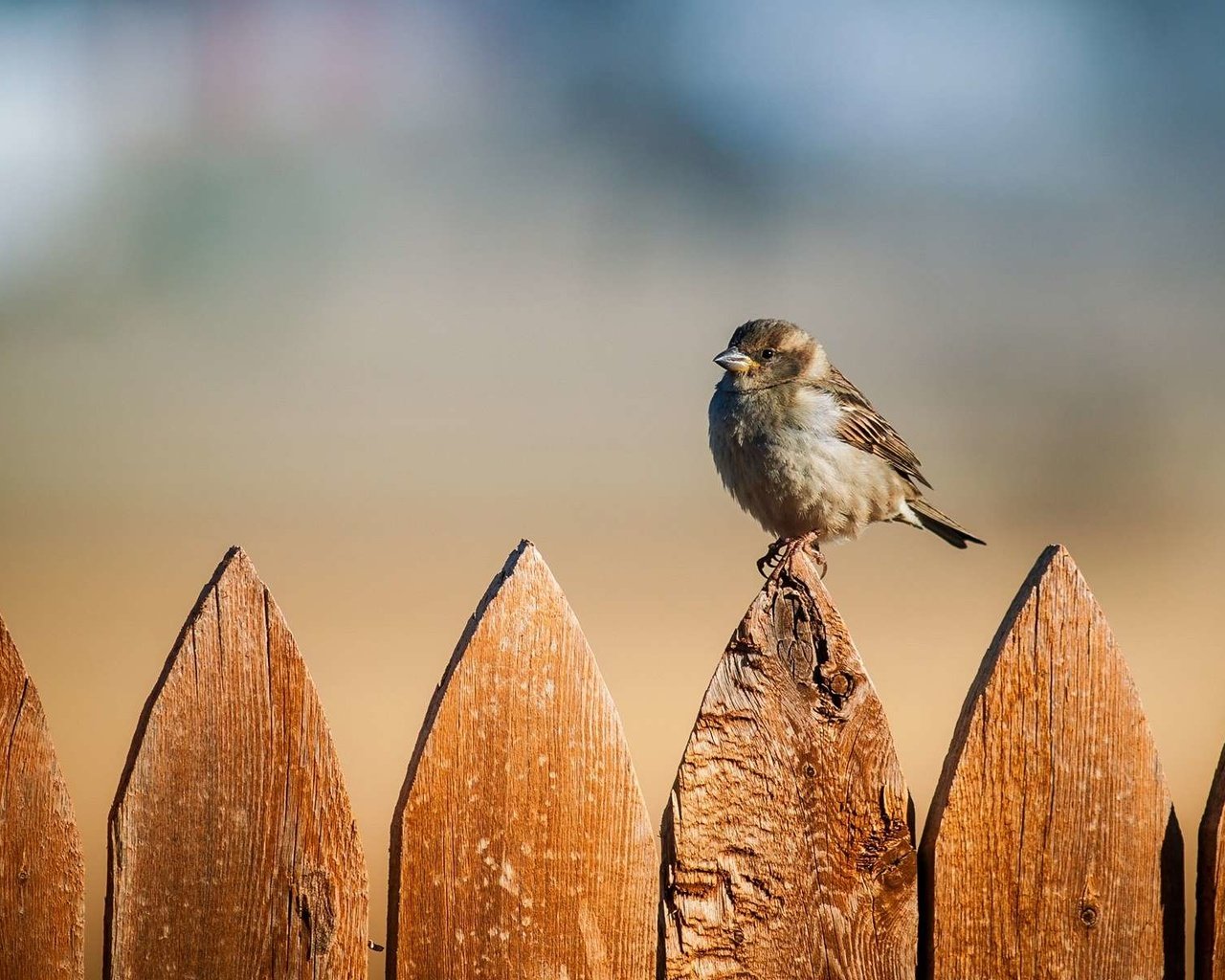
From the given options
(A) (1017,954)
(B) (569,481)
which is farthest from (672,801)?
(B) (569,481)

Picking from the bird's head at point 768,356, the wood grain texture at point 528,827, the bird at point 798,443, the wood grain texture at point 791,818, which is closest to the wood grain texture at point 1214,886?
the wood grain texture at point 791,818

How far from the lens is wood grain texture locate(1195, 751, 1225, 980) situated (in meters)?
1.94

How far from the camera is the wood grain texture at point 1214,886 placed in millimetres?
1938

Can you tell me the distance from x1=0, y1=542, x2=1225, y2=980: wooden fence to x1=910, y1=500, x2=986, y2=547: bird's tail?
2.65m

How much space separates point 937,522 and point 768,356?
883mm

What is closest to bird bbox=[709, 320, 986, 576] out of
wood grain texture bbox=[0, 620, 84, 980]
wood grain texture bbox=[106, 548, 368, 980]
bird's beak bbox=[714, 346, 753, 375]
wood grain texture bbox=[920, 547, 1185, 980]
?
bird's beak bbox=[714, 346, 753, 375]

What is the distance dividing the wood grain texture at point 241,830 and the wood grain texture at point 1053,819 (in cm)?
84

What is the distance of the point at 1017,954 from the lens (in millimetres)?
1963

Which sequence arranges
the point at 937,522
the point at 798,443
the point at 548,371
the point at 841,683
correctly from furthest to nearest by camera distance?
the point at 548,371, the point at 937,522, the point at 798,443, the point at 841,683

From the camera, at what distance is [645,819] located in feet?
6.38

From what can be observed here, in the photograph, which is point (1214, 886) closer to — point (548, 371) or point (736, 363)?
point (736, 363)

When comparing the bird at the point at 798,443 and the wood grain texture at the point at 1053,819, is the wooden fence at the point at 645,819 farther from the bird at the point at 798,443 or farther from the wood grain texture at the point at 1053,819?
the bird at the point at 798,443

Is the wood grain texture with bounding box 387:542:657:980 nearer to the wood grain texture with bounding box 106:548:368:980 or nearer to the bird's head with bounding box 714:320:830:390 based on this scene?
the wood grain texture with bounding box 106:548:368:980

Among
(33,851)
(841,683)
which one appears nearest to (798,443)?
(841,683)
